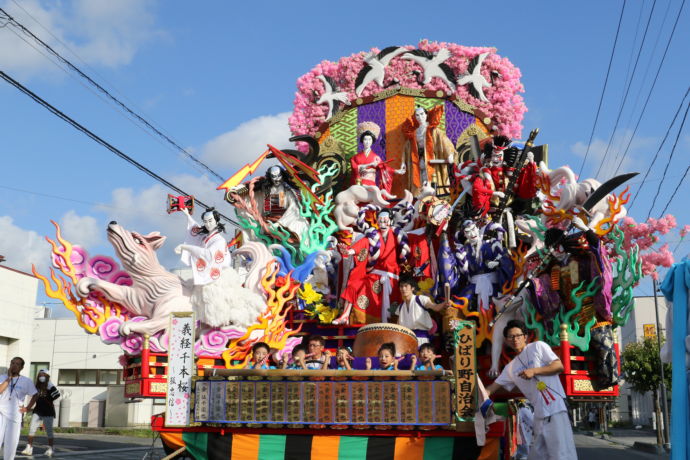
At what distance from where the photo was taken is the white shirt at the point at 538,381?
5.46 meters

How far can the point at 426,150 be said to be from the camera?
12.0 metres

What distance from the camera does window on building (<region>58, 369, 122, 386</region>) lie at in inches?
1104

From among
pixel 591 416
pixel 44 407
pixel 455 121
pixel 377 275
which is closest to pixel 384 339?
pixel 377 275

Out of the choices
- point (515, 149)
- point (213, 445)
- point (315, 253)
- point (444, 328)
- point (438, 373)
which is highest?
point (515, 149)

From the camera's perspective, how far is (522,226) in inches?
408

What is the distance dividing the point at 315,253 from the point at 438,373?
4679 mm

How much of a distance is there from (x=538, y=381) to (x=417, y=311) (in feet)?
12.7

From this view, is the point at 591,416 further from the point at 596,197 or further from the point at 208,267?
the point at 208,267

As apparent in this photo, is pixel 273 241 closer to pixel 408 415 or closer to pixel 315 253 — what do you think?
pixel 315 253

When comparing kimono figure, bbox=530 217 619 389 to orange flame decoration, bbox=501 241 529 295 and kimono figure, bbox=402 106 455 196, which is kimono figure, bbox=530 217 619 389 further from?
kimono figure, bbox=402 106 455 196

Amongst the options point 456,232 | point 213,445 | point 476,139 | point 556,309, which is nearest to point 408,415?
point 213,445

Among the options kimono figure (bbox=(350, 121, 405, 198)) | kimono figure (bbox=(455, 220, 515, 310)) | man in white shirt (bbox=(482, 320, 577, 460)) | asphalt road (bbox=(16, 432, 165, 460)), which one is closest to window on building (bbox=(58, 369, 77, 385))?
asphalt road (bbox=(16, 432, 165, 460))

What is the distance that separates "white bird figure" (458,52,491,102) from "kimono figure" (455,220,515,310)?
363cm

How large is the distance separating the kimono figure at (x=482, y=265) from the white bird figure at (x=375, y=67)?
14.1 ft
